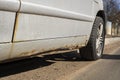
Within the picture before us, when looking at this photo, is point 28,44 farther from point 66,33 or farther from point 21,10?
point 66,33

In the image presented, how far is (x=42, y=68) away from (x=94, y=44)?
173 cm

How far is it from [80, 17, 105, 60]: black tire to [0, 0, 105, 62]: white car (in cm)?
22

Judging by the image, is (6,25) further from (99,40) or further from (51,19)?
(99,40)

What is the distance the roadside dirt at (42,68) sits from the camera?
21.3 feet

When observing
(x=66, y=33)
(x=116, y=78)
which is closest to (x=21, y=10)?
(x=66, y=33)

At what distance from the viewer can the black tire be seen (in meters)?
8.59

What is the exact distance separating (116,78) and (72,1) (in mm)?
1554

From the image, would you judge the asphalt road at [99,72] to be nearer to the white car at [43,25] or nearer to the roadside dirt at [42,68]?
the roadside dirt at [42,68]

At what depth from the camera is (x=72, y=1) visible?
6715mm

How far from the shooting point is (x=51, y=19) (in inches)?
234

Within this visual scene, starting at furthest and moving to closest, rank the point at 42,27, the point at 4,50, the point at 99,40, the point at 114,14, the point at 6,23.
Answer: the point at 114,14 < the point at 99,40 < the point at 42,27 < the point at 4,50 < the point at 6,23

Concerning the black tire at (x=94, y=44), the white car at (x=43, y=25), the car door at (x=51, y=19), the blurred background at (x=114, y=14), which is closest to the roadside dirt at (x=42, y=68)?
the black tire at (x=94, y=44)

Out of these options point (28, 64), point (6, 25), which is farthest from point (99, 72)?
point (6, 25)

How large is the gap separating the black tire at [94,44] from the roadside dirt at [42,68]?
177 millimetres
